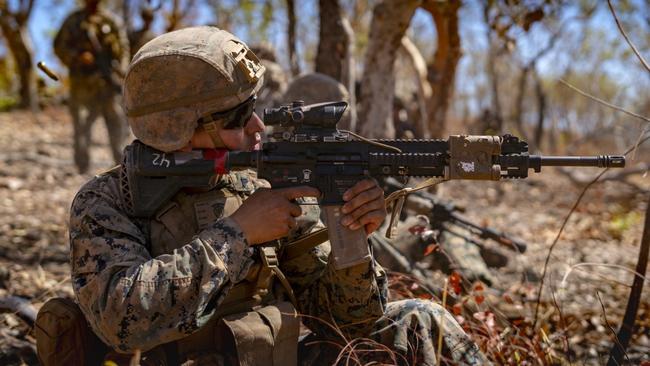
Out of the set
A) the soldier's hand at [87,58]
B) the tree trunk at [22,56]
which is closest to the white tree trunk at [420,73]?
the soldier's hand at [87,58]

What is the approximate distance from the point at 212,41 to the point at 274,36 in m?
15.2

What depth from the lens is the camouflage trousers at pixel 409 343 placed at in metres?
2.75

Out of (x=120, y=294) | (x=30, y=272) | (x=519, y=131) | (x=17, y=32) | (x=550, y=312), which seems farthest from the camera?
(x=519, y=131)

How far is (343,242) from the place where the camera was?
2.58 m

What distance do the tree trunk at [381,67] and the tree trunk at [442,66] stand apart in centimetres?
68

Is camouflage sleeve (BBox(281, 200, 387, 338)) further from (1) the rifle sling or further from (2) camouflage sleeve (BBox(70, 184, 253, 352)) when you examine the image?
(2) camouflage sleeve (BBox(70, 184, 253, 352))

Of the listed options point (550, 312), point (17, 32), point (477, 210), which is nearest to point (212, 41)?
point (550, 312)

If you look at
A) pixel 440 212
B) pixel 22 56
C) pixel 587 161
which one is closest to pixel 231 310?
pixel 587 161

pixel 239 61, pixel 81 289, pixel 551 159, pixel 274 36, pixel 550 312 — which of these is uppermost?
pixel 274 36

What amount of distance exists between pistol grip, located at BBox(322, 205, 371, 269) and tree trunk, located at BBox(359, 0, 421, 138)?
3.58 metres

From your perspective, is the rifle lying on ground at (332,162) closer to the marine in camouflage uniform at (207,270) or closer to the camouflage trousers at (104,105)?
the marine in camouflage uniform at (207,270)

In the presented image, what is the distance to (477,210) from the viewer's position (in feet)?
32.4

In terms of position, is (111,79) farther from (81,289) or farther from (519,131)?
(519,131)

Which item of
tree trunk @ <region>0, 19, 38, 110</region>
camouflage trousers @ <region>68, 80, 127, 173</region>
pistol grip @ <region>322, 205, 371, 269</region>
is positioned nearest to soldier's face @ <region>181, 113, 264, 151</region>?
pistol grip @ <region>322, 205, 371, 269</region>
